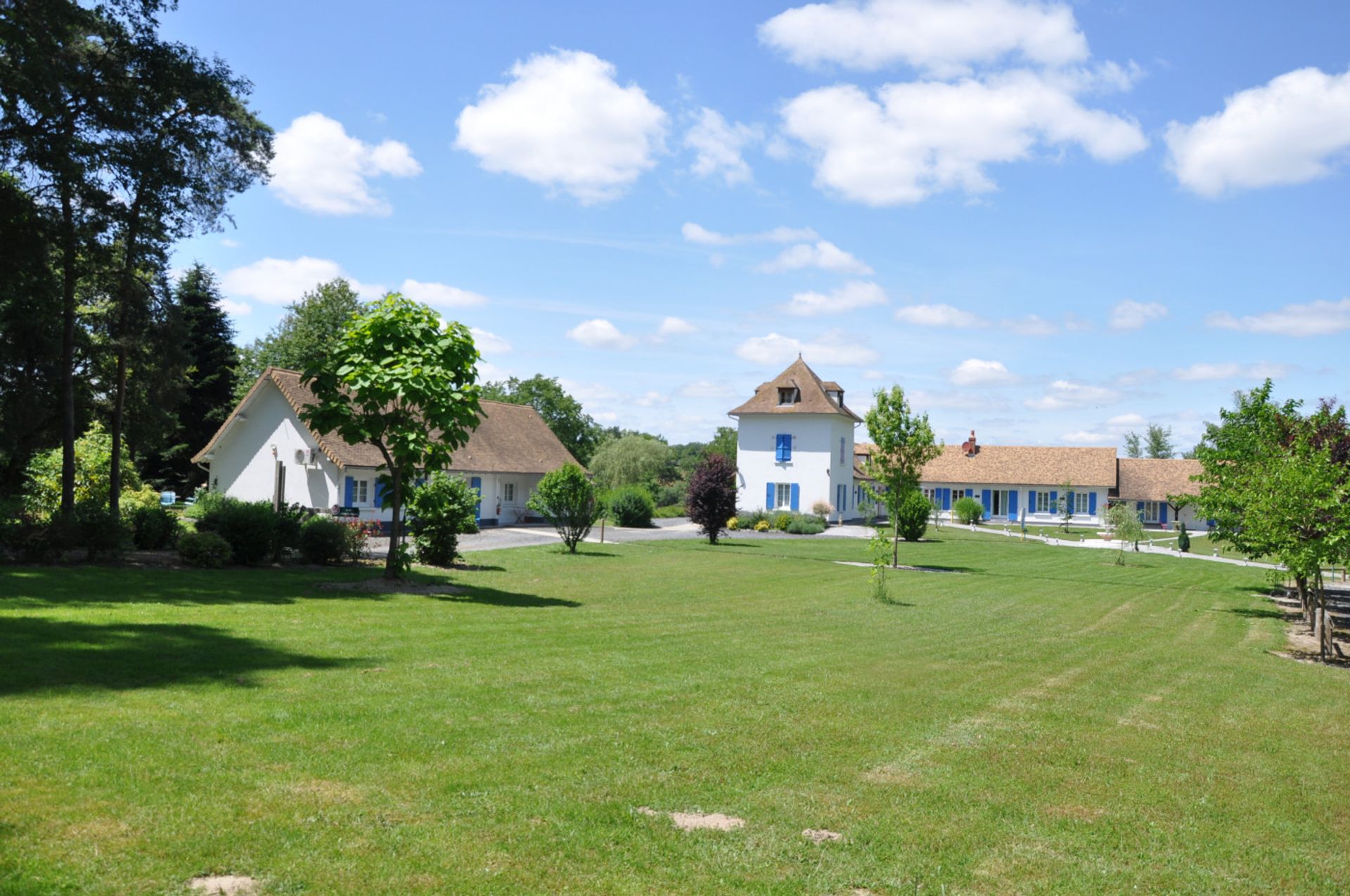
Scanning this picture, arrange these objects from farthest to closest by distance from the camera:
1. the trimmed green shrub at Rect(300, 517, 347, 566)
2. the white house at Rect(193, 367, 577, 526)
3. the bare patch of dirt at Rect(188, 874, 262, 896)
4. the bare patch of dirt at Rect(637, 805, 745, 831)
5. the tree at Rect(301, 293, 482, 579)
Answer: the white house at Rect(193, 367, 577, 526), the trimmed green shrub at Rect(300, 517, 347, 566), the tree at Rect(301, 293, 482, 579), the bare patch of dirt at Rect(637, 805, 745, 831), the bare patch of dirt at Rect(188, 874, 262, 896)

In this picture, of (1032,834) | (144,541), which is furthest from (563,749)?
(144,541)

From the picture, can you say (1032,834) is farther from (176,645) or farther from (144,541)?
(144,541)

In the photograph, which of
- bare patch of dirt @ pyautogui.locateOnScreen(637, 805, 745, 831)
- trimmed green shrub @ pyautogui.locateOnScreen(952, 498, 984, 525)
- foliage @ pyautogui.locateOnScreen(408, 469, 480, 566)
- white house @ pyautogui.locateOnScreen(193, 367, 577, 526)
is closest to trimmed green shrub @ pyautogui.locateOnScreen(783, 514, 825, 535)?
white house @ pyautogui.locateOnScreen(193, 367, 577, 526)

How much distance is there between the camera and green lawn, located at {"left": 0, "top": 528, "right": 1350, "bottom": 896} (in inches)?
195

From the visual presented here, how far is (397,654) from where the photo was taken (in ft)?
35.0

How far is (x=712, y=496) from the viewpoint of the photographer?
36812 mm

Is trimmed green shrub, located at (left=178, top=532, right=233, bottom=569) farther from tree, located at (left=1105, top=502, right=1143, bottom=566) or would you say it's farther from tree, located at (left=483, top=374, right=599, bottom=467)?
tree, located at (left=483, top=374, right=599, bottom=467)

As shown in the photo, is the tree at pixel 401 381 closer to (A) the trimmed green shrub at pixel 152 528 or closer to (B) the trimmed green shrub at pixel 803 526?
(A) the trimmed green shrub at pixel 152 528

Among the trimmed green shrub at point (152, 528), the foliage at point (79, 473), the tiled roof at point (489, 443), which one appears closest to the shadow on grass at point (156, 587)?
the trimmed green shrub at point (152, 528)

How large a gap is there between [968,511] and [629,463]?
22829 mm

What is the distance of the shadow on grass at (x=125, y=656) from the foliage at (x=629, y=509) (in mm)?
34676

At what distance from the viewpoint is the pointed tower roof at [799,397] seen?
173 ft

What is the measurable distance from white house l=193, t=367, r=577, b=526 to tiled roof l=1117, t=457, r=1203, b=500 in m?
42.2

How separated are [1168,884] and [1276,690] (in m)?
8.54
